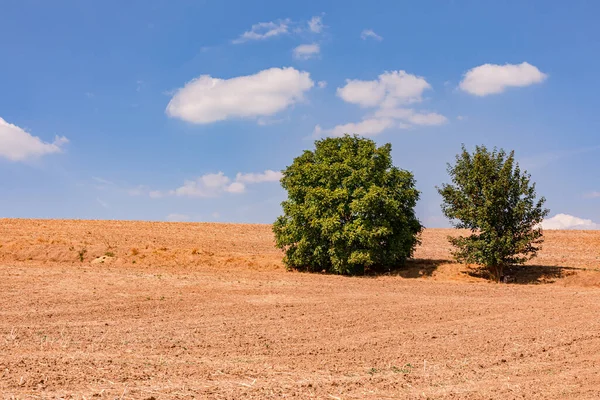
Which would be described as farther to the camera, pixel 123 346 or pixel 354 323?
pixel 354 323

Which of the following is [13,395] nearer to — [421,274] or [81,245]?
[421,274]

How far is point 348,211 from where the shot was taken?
122 feet

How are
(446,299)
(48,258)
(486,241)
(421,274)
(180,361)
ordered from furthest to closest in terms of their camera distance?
(48,258) → (421,274) → (486,241) → (446,299) → (180,361)

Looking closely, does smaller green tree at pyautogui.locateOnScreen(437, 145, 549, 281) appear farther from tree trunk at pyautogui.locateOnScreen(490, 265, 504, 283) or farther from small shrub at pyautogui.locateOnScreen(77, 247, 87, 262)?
small shrub at pyautogui.locateOnScreen(77, 247, 87, 262)

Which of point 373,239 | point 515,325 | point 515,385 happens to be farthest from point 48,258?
point 515,385

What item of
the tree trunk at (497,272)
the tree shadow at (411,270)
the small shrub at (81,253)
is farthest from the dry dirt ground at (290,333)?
the small shrub at (81,253)

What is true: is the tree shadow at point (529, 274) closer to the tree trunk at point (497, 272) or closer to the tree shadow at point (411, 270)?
the tree trunk at point (497, 272)

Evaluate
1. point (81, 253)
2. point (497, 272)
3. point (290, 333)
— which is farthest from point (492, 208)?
point (81, 253)

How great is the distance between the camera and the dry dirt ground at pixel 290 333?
10.8 meters

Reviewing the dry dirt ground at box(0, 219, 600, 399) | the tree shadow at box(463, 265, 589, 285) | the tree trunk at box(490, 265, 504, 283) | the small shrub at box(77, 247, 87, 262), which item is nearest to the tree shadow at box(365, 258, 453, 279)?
the dry dirt ground at box(0, 219, 600, 399)

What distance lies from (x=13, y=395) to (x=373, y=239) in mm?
28421

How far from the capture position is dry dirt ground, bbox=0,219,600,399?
1081cm

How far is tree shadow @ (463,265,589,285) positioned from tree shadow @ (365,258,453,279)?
248 centimetres

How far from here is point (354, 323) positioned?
19.2 meters
